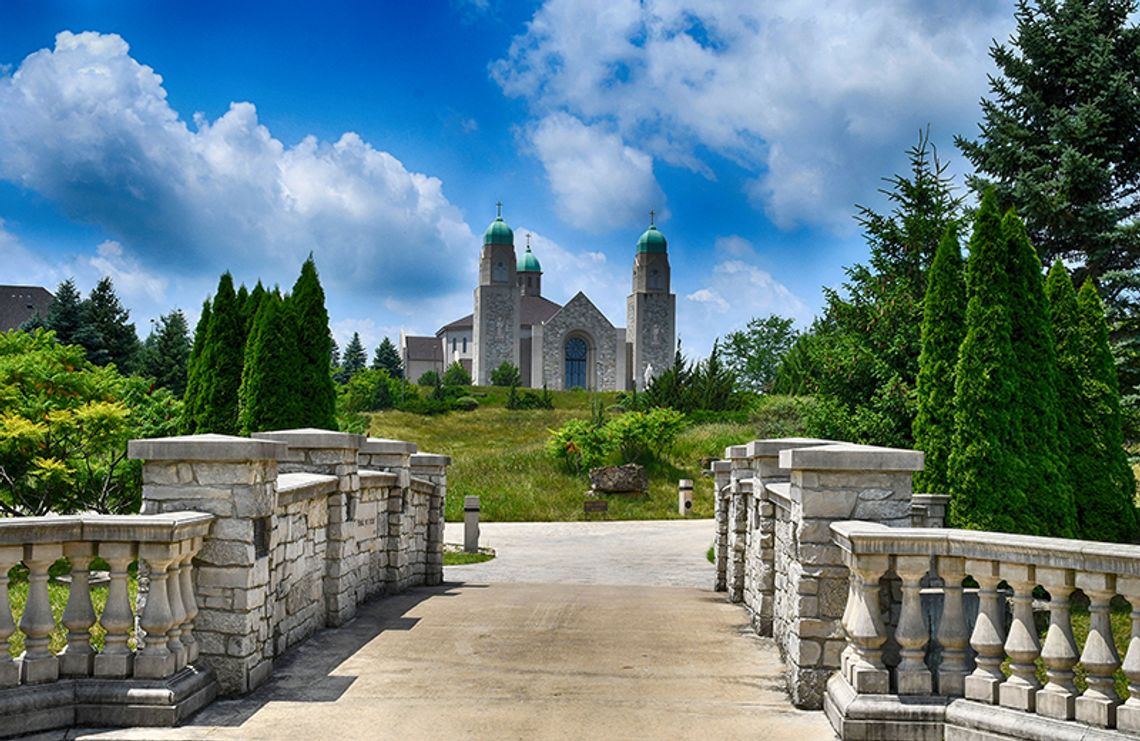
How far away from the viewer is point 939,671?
488 cm

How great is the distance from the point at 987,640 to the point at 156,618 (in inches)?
165

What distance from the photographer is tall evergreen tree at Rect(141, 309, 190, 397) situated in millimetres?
39219

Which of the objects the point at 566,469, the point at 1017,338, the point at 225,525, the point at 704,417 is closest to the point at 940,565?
the point at 225,525

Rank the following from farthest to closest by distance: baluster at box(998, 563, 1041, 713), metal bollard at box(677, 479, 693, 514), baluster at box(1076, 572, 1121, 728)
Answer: metal bollard at box(677, 479, 693, 514), baluster at box(998, 563, 1041, 713), baluster at box(1076, 572, 1121, 728)

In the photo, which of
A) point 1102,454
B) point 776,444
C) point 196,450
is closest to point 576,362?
point 1102,454

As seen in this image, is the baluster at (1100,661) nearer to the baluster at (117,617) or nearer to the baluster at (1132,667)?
the baluster at (1132,667)

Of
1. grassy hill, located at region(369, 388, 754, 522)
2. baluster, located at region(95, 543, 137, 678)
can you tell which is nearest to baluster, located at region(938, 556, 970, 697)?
baluster, located at region(95, 543, 137, 678)

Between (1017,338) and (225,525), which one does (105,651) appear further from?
(1017,338)

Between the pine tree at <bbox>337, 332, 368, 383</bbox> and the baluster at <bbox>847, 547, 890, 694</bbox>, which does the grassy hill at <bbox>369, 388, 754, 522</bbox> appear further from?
the pine tree at <bbox>337, 332, 368, 383</bbox>

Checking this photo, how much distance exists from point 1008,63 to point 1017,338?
10.4 metres

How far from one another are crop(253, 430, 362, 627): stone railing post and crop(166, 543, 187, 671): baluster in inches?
113

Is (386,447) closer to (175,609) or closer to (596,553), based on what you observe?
(175,609)

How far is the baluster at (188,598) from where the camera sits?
213 inches

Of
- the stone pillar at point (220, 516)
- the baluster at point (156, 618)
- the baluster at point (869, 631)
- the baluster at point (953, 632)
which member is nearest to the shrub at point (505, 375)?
the stone pillar at point (220, 516)
